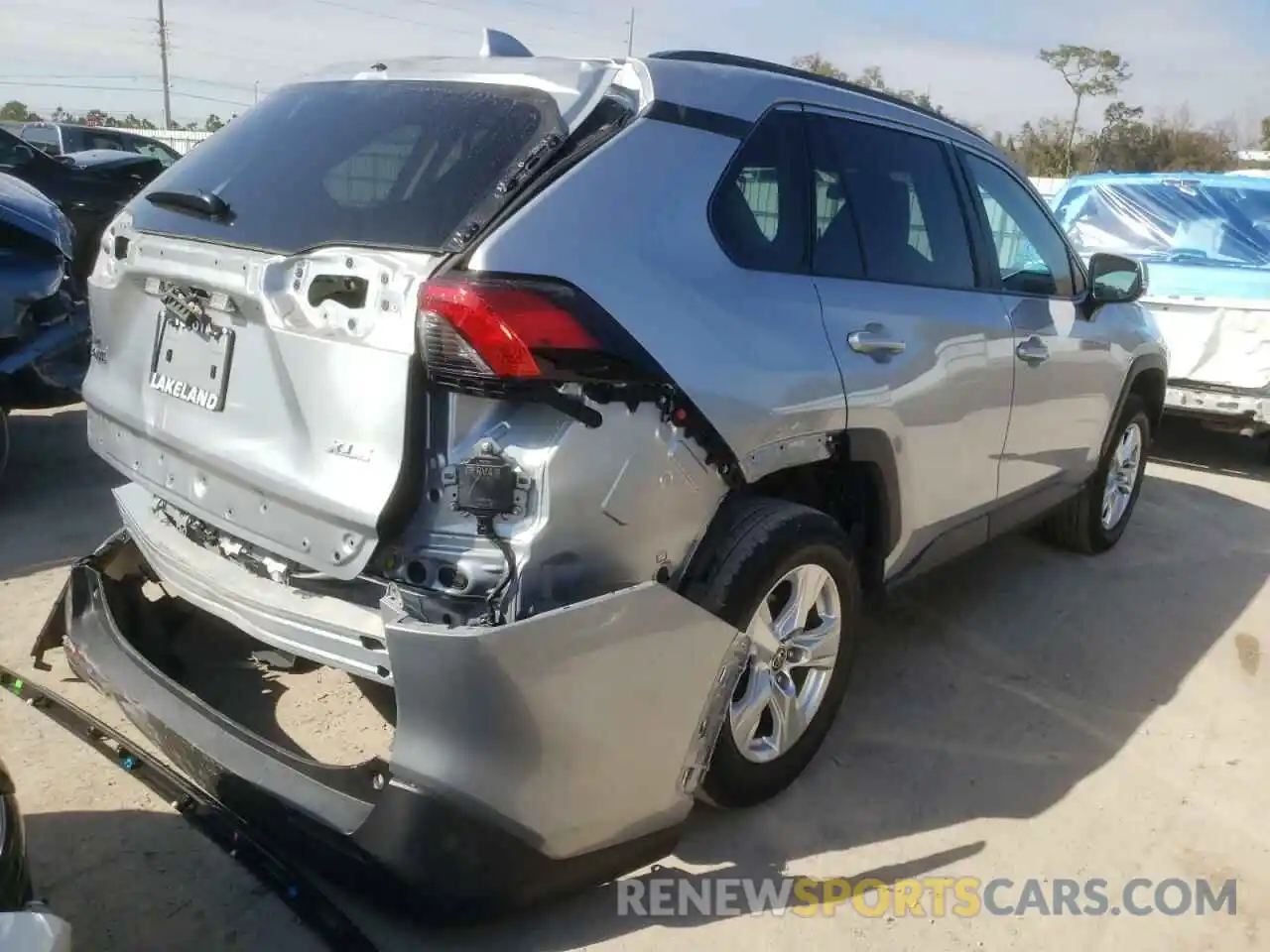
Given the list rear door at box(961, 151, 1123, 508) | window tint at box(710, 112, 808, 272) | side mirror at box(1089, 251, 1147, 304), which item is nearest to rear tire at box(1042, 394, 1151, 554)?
rear door at box(961, 151, 1123, 508)

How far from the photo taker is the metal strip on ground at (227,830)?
233cm

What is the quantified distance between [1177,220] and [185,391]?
7.69 metres

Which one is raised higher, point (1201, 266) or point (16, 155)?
point (1201, 266)

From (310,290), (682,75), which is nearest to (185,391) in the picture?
(310,290)

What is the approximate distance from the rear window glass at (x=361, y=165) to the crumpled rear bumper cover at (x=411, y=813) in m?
0.94

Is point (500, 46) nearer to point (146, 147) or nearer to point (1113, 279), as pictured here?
point (1113, 279)

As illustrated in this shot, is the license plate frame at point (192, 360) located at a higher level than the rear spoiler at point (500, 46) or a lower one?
lower

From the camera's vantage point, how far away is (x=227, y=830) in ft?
8.23

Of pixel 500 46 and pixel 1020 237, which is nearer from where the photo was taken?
pixel 500 46

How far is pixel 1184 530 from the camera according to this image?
5.84 m

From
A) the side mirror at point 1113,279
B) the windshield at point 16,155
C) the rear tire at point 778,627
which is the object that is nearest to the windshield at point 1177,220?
the side mirror at point 1113,279

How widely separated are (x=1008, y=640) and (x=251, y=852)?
9.73ft

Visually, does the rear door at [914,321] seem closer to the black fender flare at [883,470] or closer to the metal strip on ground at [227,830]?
the black fender flare at [883,470]

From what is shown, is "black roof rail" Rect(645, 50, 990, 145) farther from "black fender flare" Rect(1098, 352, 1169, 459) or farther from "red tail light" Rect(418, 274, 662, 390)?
"black fender flare" Rect(1098, 352, 1169, 459)
